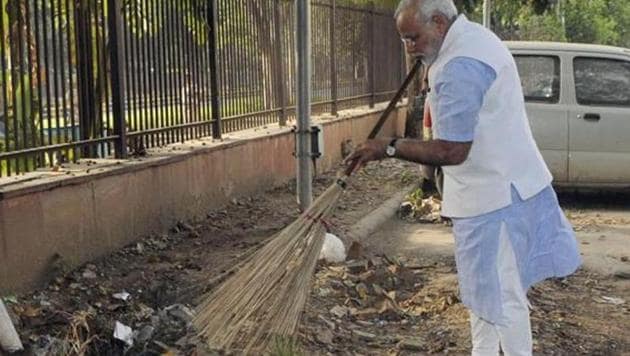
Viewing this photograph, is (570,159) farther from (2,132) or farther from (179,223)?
(2,132)

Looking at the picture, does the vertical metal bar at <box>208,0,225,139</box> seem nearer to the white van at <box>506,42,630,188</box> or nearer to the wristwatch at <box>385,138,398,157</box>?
the white van at <box>506,42,630,188</box>

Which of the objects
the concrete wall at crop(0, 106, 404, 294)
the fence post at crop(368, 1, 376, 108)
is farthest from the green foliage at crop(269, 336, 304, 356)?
the fence post at crop(368, 1, 376, 108)

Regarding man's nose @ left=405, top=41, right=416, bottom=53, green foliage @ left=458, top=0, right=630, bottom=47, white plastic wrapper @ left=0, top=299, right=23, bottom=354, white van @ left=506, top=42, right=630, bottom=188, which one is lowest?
white plastic wrapper @ left=0, top=299, right=23, bottom=354

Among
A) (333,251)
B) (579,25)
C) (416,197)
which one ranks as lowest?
(416,197)

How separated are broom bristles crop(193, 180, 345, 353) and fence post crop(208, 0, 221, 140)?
4553 mm

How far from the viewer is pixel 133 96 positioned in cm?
703

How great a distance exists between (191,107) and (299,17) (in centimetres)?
164

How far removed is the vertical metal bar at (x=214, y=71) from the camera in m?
8.46

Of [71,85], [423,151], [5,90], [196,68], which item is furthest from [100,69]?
[423,151]

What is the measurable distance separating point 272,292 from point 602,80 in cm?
660

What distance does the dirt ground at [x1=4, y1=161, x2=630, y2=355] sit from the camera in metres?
4.59

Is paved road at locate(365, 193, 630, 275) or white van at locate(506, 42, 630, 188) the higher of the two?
white van at locate(506, 42, 630, 188)

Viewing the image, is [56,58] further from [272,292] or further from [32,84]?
[272,292]

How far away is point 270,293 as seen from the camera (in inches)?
157
